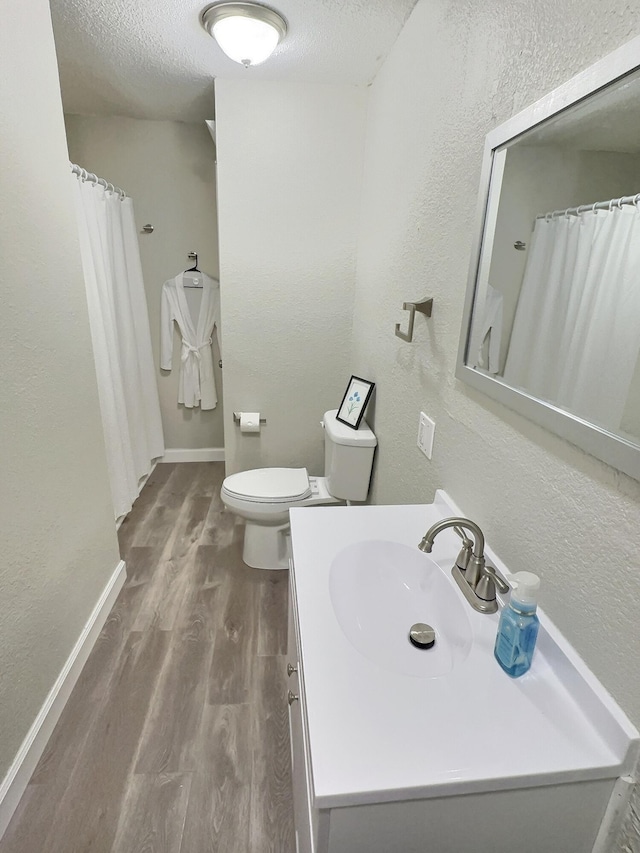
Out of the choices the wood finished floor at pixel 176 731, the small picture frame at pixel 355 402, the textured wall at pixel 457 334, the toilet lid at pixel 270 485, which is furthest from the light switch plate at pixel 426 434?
the wood finished floor at pixel 176 731

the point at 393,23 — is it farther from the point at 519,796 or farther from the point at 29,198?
the point at 519,796

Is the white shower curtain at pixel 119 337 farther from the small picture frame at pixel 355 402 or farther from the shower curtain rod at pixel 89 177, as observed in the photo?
the small picture frame at pixel 355 402

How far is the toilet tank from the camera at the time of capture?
2.04 m

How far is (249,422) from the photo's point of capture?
103 inches

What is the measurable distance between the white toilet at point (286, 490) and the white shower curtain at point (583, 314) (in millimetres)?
1190

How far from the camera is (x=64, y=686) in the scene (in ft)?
5.11

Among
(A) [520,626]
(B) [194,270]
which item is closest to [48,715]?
(A) [520,626]

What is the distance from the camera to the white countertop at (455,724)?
24.9 inches

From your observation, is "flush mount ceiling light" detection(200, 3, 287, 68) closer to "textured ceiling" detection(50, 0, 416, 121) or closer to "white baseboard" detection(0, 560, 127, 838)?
"textured ceiling" detection(50, 0, 416, 121)

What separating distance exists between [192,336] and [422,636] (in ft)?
9.18

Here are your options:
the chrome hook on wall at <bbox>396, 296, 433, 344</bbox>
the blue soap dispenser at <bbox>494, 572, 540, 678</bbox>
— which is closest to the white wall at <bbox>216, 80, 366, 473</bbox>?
the chrome hook on wall at <bbox>396, 296, 433, 344</bbox>

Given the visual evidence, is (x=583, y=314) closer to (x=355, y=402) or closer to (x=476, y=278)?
(x=476, y=278)

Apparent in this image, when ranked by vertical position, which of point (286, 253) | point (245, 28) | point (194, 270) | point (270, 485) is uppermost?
point (245, 28)

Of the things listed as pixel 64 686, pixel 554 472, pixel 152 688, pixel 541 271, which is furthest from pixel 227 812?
pixel 541 271
